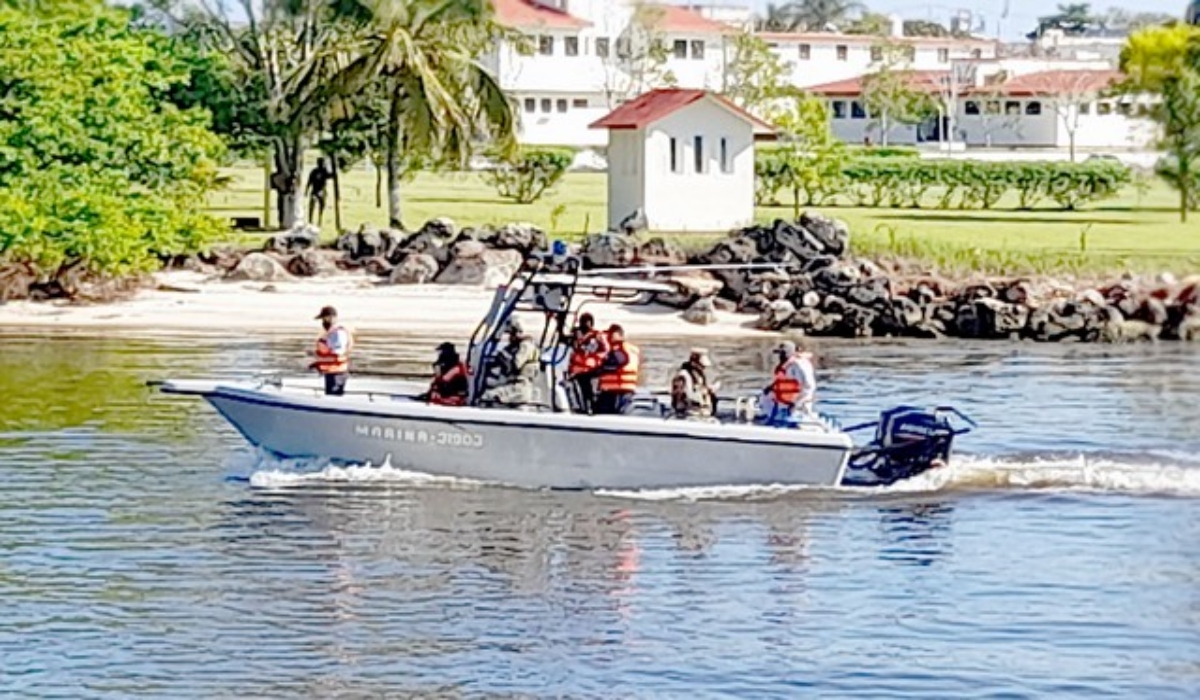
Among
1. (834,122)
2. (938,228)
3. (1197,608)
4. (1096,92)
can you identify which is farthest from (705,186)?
(834,122)

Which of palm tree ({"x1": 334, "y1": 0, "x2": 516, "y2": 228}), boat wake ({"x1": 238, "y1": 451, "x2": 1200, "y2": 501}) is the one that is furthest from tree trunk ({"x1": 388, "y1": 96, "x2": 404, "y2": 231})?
boat wake ({"x1": 238, "y1": 451, "x2": 1200, "y2": 501})

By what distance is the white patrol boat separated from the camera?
23078 millimetres

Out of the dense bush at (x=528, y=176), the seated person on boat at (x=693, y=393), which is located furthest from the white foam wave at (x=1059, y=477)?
the dense bush at (x=528, y=176)

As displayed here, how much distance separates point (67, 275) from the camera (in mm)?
42000

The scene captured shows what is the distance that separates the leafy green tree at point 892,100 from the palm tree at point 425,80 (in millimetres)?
48824

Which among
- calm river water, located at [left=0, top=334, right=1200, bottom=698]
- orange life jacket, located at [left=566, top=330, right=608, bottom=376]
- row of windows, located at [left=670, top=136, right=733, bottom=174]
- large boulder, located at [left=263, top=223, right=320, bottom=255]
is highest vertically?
row of windows, located at [left=670, top=136, right=733, bottom=174]

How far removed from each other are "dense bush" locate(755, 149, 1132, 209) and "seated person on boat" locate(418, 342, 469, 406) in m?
39.8

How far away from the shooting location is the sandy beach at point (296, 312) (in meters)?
40.2

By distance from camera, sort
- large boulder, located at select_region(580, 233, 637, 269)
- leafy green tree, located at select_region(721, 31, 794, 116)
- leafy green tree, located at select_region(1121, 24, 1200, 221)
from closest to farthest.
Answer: large boulder, located at select_region(580, 233, 637, 269) < leafy green tree, located at select_region(1121, 24, 1200, 221) < leafy green tree, located at select_region(721, 31, 794, 116)

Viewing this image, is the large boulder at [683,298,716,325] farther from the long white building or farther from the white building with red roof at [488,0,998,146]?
the white building with red roof at [488,0,998,146]

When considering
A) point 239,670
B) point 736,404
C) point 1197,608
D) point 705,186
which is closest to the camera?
point 239,670

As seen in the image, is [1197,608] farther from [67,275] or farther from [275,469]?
[67,275]

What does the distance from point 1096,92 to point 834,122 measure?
44.4 feet

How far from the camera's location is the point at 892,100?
325ft
